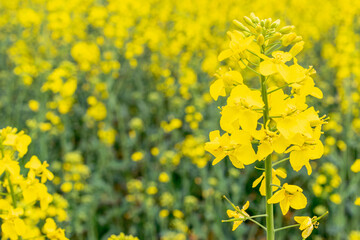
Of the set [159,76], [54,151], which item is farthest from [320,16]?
[54,151]

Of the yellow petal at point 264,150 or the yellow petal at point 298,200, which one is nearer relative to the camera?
the yellow petal at point 264,150

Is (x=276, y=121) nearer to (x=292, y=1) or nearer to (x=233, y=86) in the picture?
(x=233, y=86)

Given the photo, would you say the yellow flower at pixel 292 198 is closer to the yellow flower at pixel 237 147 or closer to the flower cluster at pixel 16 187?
the yellow flower at pixel 237 147

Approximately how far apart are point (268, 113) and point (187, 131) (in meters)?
4.01

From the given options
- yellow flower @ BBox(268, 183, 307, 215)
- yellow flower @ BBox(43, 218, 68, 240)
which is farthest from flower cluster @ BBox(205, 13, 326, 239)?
yellow flower @ BBox(43, 218, 68, 240)

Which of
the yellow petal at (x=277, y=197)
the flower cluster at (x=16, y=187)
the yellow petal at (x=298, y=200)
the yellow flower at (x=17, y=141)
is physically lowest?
the yellow petal at (x=298, y=200)

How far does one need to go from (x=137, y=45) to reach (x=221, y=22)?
5.12ft

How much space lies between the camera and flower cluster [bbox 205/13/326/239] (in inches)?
51.6

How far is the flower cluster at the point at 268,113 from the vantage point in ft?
4.30

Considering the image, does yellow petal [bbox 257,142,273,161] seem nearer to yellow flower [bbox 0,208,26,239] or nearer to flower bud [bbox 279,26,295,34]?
flower bud [bbox 279,26,295,34]

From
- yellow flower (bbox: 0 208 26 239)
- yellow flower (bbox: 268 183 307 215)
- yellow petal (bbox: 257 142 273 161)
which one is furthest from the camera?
yellow flower (bbox: 0 208 26 239)

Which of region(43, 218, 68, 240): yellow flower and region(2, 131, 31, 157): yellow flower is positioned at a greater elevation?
region(2, 131, 31, 157): yellow flower

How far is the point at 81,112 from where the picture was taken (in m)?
5.76

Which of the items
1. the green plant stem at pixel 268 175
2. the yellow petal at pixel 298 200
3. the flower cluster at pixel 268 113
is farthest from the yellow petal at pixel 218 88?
the yellow petal at pixel 298 200
